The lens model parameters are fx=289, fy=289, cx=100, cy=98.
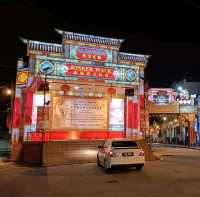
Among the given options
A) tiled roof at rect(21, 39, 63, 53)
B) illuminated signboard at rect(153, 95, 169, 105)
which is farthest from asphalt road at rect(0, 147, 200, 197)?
illuminated signboard at rect(153, 95, 169, 105)

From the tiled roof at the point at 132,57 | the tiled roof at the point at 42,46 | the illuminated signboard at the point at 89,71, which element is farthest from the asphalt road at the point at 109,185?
the tiled roof at the point at 132,57

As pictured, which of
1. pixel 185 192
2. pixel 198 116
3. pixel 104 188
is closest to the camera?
pixel 185 192

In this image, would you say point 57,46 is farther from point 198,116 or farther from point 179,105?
point 198,116

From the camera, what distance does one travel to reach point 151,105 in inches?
1526

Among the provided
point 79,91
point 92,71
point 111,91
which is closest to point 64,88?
point 79,91

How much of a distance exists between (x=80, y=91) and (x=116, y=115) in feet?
14.2

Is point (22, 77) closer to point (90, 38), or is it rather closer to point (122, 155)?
point (90, 38)

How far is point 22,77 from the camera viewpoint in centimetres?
2598

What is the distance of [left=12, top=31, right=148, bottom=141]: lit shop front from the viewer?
83.8ft

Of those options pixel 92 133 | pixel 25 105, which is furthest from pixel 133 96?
pixel 25 105

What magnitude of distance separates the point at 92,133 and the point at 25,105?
675 cm

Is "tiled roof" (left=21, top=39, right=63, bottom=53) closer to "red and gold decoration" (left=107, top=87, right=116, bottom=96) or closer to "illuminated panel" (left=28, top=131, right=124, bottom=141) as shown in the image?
"red and gold decoration" (left=107, top=87, right=116, bottom=96)

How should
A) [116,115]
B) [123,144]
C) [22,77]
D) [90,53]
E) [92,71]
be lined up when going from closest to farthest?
[123,144] → [22,77] → [92,71] → [90,53] → [116,115]

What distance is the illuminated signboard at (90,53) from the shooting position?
26.7 metres
